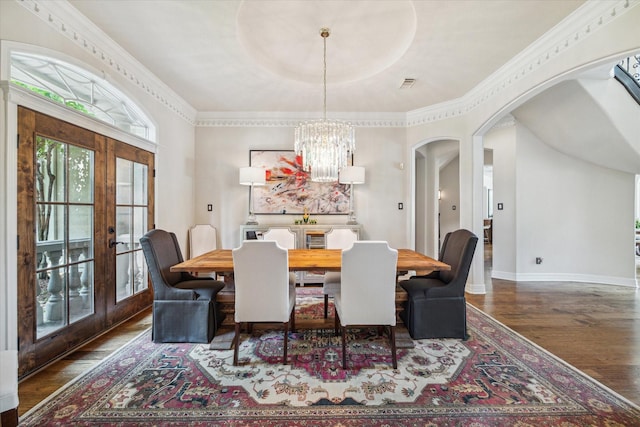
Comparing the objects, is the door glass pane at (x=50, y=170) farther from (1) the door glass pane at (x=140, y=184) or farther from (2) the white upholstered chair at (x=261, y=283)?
(2) the white upholstered chair at (x=261, y=283)

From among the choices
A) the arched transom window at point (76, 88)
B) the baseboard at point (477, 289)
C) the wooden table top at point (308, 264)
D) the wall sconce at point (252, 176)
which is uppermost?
the arched transom window at point (76, 88)

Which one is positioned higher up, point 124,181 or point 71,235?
point 124,181

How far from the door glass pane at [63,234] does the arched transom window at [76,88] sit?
418 millimetres

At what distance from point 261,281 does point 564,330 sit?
293 cm

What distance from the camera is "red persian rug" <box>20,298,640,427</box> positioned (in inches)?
59.2

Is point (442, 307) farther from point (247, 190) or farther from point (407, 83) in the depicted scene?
point (247, 190)

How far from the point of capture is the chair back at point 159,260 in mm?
2287

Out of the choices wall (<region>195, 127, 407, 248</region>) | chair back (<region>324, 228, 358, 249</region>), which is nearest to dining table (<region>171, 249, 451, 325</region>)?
chair back (<region>324, 228, 358, 249</region>)

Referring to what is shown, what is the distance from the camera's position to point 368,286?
200 cm

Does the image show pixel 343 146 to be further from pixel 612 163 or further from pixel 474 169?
pixel 612 163

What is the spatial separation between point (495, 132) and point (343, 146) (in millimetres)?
3562

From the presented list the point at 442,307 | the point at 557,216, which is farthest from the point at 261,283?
the point at 557,216

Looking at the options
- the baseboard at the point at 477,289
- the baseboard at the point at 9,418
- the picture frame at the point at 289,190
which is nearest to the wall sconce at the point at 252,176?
the picture frame at the point at 289,190

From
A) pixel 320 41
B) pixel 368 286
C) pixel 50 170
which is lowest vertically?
pixel 368 286
